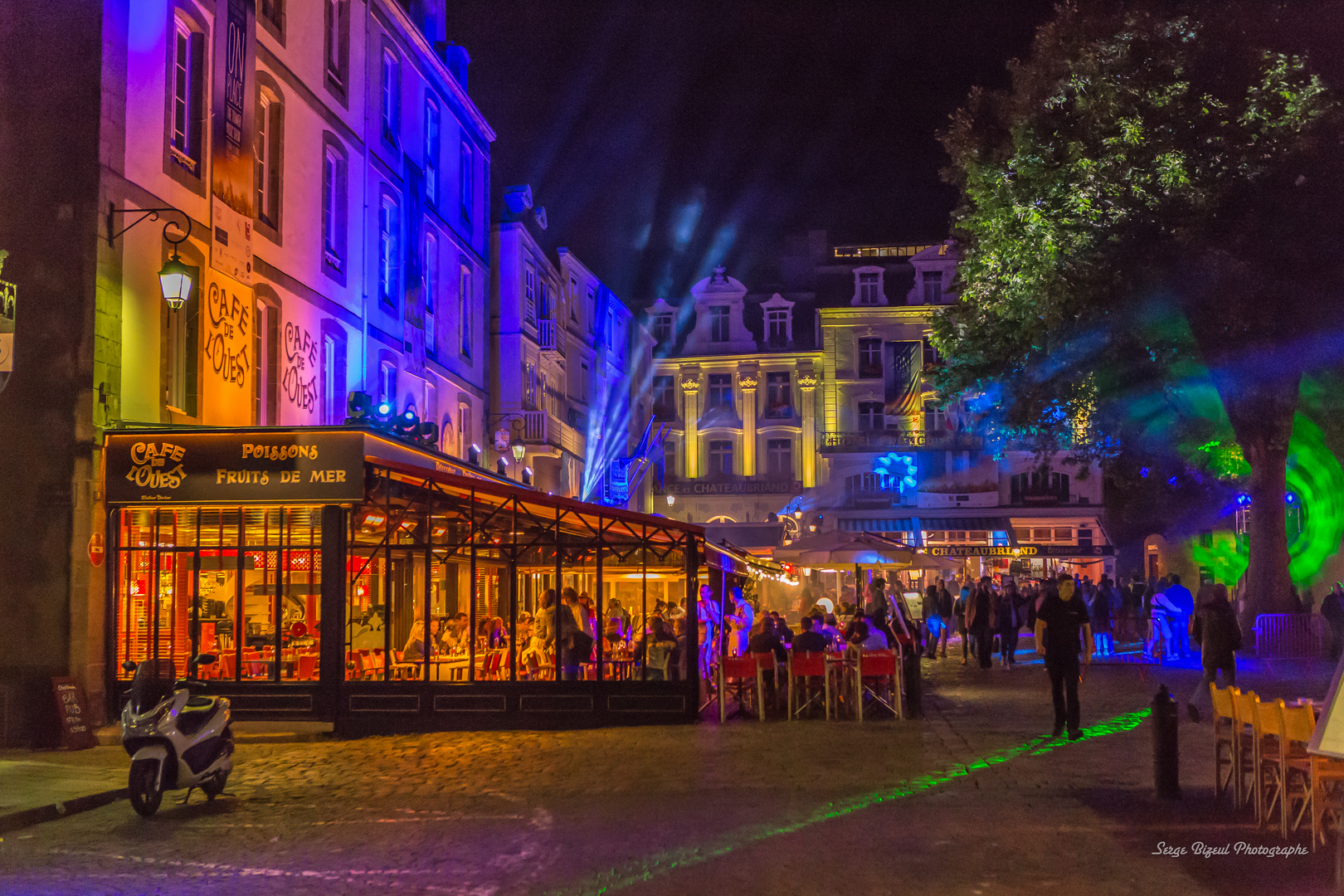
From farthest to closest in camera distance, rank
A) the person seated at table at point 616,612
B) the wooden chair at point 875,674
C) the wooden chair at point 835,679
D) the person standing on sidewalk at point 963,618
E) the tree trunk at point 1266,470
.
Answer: the person standing on sidewalk at point 963,618 → the tree trunk at point 1266,470 → the person seated at table at point 616,612 → the wooden chair at point 835,679 → the wooden chair at point 875,674

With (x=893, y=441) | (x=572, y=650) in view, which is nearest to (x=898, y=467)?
(x=893, y=441)

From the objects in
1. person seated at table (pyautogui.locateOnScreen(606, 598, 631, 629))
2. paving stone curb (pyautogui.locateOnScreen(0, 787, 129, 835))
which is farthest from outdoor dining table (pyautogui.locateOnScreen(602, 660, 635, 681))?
paving stone curb (pyautogui.locateOnScreen(0, 787, 129, 835))

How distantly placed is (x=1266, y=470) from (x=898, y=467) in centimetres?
2836

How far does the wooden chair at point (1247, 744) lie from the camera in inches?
344

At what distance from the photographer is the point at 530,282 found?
35.8 metres

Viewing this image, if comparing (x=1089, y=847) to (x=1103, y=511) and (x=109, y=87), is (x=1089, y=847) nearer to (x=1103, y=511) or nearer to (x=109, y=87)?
(x=109, y=87)

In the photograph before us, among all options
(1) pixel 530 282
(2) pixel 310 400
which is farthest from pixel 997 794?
(1) pixel 530 282

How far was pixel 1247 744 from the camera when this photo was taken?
9.55 metres

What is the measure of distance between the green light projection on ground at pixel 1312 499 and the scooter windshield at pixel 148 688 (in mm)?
26386

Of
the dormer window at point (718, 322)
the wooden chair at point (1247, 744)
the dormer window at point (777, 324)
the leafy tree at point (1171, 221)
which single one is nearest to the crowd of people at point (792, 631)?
the leafy tree at point (1171, 221)

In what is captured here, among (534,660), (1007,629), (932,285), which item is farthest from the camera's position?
(932,285)

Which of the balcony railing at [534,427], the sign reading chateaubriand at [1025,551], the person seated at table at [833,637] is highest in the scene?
the balcony railing at [534,427]

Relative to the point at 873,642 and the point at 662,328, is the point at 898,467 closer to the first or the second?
the point at 662,328

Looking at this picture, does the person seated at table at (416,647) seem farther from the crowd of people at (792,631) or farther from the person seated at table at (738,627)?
the person seated at table at (738,627)
